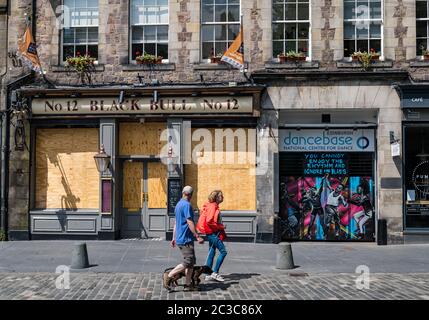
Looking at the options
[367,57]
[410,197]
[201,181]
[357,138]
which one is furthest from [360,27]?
[201,181]

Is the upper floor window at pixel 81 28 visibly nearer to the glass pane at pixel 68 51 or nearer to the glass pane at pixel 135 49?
the glass pane at pixel 68 51

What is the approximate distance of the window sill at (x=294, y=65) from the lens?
15.2 m

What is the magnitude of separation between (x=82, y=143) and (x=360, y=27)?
935 centimetres

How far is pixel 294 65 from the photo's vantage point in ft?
50.2

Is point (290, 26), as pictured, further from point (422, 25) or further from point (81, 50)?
point (81, 50)

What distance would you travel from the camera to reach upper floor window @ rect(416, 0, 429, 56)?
15.4 m

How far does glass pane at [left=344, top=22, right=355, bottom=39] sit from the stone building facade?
111mm

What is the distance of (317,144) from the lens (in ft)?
51.6

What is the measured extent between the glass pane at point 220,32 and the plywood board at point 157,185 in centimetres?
434

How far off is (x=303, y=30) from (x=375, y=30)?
2195 millimetres

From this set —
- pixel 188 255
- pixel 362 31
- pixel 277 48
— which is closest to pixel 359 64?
pixel 362 31

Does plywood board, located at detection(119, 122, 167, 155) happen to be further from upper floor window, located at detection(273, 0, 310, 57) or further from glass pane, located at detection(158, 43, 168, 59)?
upper floor window, located at detection(273, 0, 310, 57)

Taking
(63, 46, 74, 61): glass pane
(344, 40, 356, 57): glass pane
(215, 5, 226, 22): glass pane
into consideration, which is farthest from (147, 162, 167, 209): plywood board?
(344, 40, 356, 57): glass pane

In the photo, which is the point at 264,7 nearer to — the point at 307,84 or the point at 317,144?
the point at 307,84
